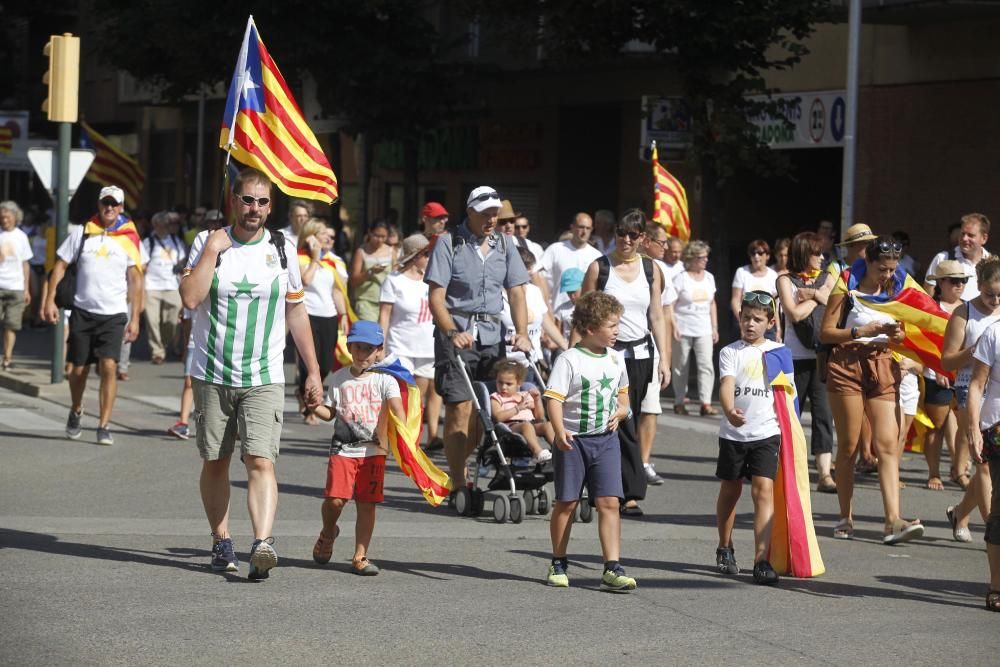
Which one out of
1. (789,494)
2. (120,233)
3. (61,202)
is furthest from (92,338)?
(789,494)

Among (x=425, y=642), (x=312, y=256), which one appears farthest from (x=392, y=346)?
(x=425, y=642)

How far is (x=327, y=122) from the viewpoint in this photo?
2902cm

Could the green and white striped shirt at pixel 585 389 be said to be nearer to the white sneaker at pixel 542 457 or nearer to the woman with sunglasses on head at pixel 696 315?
the white sneaker at pixel 542 457

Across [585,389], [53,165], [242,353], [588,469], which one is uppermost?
[53,165]

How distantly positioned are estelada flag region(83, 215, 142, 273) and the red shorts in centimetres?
528

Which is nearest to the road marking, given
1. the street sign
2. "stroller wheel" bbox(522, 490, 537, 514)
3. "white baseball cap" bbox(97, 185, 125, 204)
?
"white baseball cap" bbox(97, 185, 125, 204)

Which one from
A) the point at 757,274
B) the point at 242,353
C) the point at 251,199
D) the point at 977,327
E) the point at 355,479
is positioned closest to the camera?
the point at 251,199

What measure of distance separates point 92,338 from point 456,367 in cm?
375

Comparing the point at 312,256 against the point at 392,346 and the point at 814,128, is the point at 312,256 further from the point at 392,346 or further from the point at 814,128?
the point at 814,128

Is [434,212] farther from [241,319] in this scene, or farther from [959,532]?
[241,319]

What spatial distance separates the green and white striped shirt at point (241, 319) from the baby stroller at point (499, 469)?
7.69ft

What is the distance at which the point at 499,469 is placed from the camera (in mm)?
10320

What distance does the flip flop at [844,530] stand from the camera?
1001 cm

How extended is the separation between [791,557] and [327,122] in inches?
843
